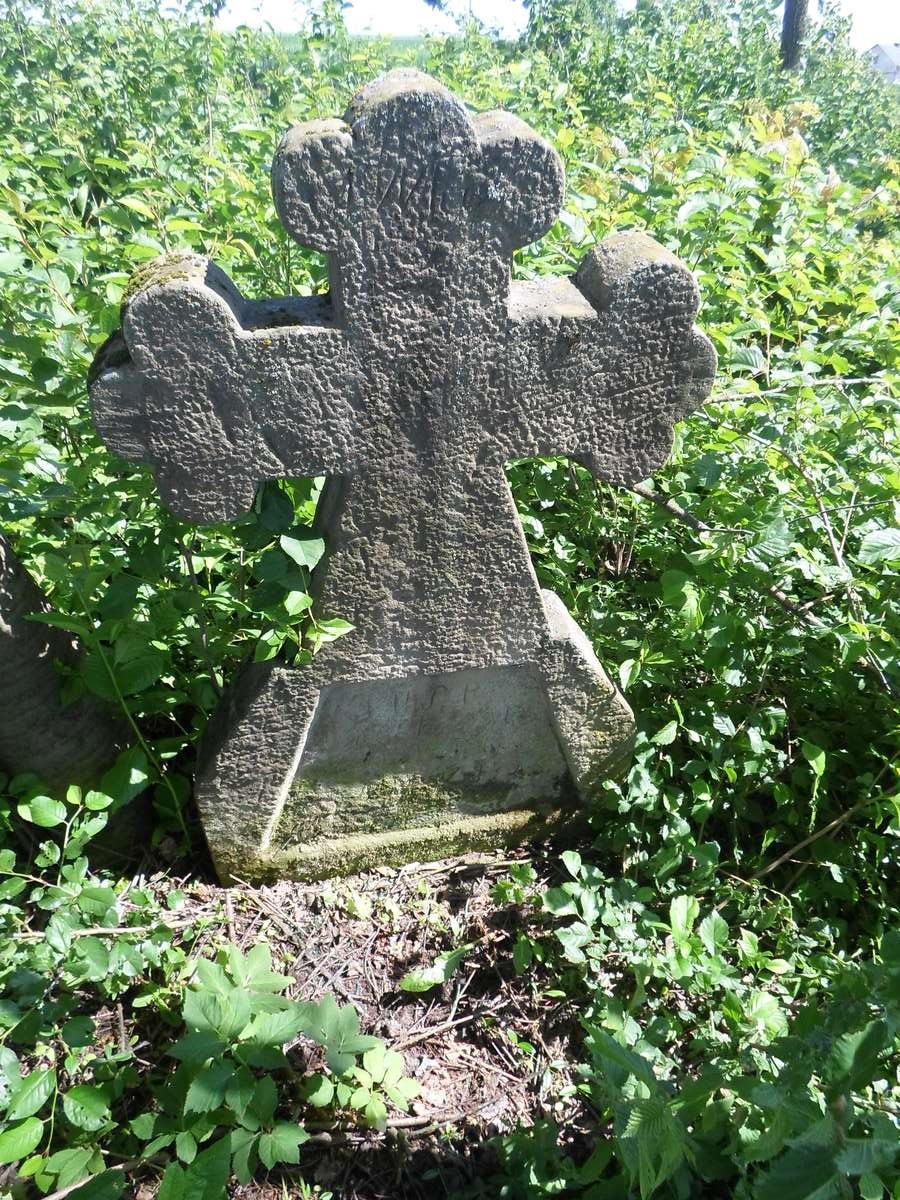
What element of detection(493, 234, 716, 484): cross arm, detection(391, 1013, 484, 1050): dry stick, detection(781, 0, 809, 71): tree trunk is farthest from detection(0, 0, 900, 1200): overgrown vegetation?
detection(781, 0, 809, 71): tree trunk

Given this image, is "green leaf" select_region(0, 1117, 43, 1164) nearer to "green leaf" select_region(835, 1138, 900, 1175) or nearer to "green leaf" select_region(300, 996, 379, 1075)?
"green leaf" select_region(300, 996, 379, 1075)

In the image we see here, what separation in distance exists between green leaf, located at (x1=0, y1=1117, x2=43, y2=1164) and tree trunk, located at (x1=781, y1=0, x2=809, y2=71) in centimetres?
1139

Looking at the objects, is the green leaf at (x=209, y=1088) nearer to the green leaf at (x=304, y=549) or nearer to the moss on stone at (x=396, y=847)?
the moss on stone at (x=396, y=847)

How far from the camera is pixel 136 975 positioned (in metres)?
1.78

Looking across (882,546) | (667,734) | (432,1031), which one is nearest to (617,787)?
(667,734)

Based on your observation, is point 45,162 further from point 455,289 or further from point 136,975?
point 136,975

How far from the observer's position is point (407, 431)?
5.40 ft

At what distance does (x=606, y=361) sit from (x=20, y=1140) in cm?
177

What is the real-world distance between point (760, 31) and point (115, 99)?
642 cm

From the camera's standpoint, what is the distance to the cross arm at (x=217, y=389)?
144 centimetres

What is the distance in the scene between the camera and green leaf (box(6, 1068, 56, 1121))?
1.49 meters

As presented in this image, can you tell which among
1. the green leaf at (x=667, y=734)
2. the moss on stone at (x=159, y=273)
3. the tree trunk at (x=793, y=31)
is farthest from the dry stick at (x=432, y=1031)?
the tree trunk at (x=793, y=31)

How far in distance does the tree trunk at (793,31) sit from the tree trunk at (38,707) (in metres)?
10.7

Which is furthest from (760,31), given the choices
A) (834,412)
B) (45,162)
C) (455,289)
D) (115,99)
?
(455,289)
